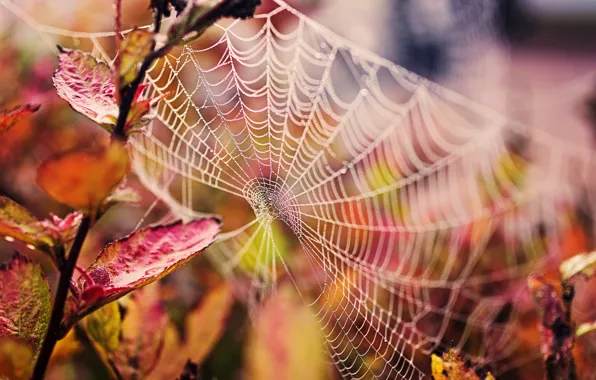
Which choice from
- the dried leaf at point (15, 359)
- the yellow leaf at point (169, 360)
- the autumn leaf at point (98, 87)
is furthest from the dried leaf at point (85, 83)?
the yellow leaf at point (169, 360)

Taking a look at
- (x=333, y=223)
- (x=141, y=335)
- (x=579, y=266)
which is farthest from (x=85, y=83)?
(x=333, y=223)

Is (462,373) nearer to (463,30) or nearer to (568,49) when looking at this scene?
(463,30)

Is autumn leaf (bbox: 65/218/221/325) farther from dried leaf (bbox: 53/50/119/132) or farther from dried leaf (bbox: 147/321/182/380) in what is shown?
dried leaf (bbox: 147/321/182/380)

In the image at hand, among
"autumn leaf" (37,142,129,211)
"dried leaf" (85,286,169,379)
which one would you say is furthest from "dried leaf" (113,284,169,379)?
"autumn leaf" (37,142,129,211)

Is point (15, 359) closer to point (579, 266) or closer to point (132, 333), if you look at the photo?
point (132, 333)

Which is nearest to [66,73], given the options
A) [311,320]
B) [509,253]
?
[311,320]

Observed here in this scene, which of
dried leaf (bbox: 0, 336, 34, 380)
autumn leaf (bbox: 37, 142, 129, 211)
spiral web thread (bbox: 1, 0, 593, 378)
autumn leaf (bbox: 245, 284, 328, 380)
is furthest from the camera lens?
spiral web thread (bbox: 1, 0, 593, 378)
